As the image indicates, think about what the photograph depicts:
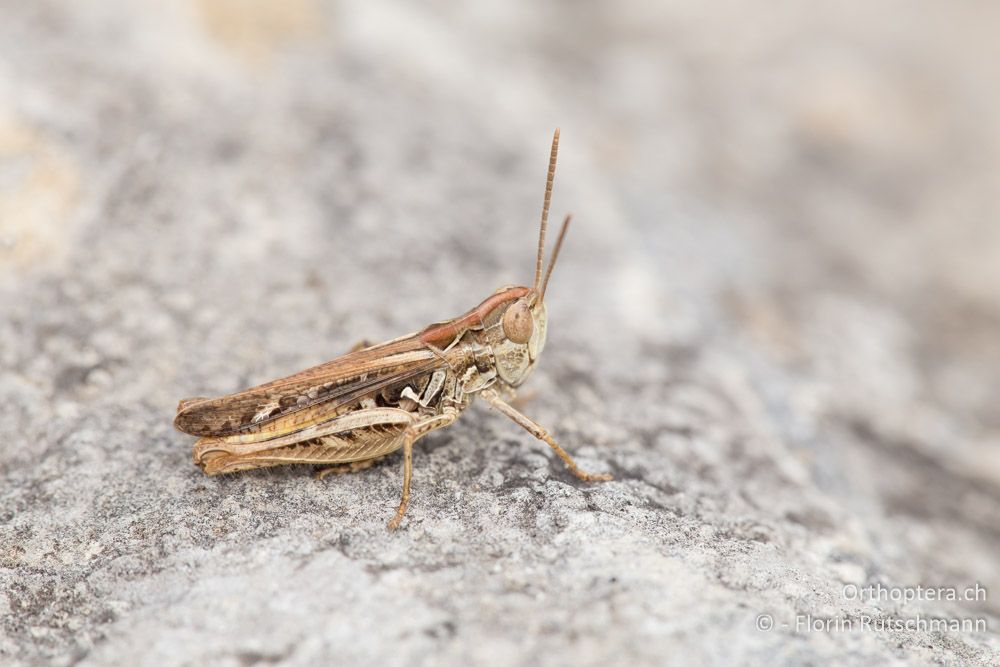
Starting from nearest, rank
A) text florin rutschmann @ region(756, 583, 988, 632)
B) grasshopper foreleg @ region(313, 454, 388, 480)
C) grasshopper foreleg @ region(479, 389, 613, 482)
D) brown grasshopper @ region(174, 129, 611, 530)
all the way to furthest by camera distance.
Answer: text florin rutschmann @ region(756, 583, 988, 632) < brown grasshopper @ region(174, 129, 611, 530) < grasshopper foreleg @ region(313, 454, 388, 480) < grasshopper foreleg @ region(479, 389, 613, 482)

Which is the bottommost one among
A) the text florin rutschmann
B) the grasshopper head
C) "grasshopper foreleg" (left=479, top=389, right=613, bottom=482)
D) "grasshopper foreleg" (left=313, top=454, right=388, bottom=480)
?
the text florin rutschmann

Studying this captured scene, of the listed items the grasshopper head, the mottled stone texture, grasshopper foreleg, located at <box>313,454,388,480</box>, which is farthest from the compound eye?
grasshopper foreleg, located at <box>313,454,388,480</box>

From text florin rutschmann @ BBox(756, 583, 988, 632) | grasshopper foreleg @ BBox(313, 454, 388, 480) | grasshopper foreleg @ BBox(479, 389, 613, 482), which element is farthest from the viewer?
grasshopper foreleg @ BBox(479, 389, 613, 482)

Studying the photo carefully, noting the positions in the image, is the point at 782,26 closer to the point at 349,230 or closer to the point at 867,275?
the point at 867,275

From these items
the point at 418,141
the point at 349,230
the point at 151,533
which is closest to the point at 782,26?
the point at 418,141

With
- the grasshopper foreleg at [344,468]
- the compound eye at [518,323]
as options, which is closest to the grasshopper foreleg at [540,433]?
the compound eye at [518,323]

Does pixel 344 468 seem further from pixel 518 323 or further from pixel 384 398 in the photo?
pixel 518 323

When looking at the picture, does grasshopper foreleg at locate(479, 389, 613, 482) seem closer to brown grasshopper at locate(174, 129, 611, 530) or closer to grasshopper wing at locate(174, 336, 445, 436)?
brown grasshopper at locate(174, 129, 611, 530)
